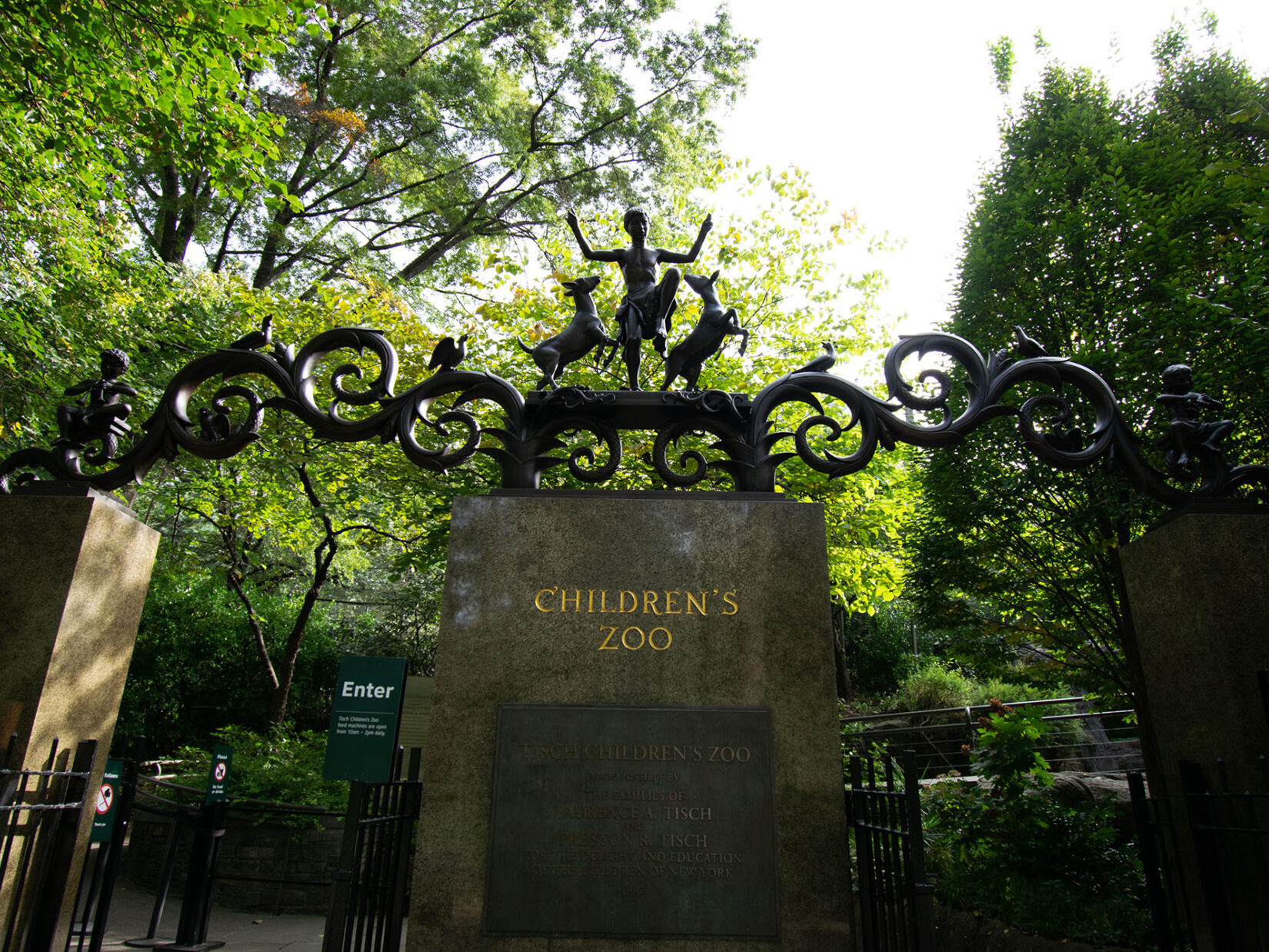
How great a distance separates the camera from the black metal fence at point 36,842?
12.9 ft

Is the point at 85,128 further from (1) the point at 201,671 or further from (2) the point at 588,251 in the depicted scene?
(1) the point at 201,671

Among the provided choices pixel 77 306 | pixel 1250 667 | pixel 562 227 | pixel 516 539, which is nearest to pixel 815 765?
pixel 516 539

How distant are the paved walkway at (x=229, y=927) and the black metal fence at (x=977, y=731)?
8.63 m

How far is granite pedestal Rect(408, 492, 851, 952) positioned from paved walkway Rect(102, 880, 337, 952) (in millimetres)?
6319

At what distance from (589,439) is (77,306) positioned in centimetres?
774

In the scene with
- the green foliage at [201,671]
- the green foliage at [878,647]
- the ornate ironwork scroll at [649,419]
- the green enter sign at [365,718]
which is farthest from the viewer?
the green foliage at [878,647]

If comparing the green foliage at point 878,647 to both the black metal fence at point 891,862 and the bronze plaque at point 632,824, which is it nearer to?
the black metal fence at point 891,862

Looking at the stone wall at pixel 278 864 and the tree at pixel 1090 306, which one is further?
the stone wall at pixel 278 864

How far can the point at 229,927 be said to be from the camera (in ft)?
32.1

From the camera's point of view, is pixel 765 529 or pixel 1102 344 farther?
pixel 1102 344

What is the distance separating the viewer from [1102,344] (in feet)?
31.1

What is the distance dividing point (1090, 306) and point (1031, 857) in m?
6.53

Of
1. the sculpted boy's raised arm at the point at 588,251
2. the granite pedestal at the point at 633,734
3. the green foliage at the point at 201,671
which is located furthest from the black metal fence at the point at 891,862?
the green foliage at the point at 201,671

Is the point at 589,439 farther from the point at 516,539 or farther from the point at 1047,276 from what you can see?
the point at 516,539
